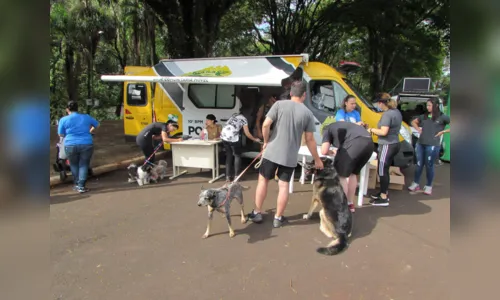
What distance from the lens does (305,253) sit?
359 centimetres

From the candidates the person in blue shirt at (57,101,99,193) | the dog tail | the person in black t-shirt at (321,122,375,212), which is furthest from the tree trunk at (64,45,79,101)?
the dog tail

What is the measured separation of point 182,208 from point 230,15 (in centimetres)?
1659

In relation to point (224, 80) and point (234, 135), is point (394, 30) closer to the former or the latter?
point (224, 80)

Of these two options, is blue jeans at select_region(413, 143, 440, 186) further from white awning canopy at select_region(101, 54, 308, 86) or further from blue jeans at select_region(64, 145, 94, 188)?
blue jeans at select_region(64, 145, 94, 188)

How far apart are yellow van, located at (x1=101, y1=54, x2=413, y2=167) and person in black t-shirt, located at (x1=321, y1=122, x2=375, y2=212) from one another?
1.13 meters

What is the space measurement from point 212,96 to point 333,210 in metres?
4.86

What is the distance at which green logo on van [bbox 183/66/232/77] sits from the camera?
686 cm

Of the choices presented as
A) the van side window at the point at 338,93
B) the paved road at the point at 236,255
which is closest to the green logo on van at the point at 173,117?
the paved road at the point at 236,255

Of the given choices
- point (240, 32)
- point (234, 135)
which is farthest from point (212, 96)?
point (240, 32)
